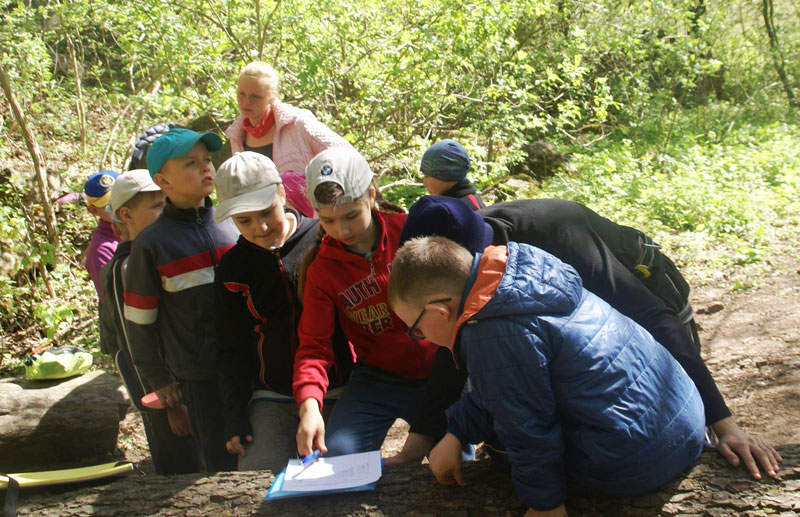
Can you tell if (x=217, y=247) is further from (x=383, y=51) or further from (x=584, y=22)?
(x=584, y=22)

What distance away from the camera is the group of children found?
1.73 m

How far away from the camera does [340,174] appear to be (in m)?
2.45

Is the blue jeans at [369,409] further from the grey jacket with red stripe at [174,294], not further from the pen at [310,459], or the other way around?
the grey jacket with red stripe at [174,294]

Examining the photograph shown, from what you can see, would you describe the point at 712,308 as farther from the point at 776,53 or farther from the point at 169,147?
the point at 776,53

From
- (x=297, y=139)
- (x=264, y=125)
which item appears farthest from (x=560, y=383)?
(x=264, y=125)

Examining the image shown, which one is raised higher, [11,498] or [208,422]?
[11,498]

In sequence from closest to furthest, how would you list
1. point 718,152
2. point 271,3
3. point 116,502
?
1. point 116,502
2. point 271,3
3. point 718,152

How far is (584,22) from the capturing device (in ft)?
39.7

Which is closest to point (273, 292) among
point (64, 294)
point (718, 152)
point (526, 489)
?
point (526, 489)

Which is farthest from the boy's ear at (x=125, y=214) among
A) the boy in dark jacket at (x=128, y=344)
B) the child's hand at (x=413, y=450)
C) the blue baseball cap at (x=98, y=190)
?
the child's hand at (x=413, y=450)

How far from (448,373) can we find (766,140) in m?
10.5

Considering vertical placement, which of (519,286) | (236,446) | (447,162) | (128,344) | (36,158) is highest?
(36,158)

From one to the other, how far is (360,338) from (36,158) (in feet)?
17.9

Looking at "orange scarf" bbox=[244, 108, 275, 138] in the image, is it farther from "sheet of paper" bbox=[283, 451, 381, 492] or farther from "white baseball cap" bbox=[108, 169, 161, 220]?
"sheet of paper" bbox=[283, 451, 381, 492]
